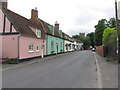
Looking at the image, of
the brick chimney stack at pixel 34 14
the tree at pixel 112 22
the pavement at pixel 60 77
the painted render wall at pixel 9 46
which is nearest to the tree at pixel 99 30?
the tree at pixel 112 22

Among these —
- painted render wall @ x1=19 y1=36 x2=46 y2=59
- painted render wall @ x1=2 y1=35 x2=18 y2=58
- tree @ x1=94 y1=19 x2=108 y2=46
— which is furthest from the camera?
tree @ x1=94 y1=19 x2=108 y2=46

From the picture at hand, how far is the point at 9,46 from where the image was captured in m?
29.6

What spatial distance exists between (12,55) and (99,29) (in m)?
57.2

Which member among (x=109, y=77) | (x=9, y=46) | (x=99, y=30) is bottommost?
(x=109, y=77)

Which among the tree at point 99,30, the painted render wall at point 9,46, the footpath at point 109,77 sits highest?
the tree at point 99,30

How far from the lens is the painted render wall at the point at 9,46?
1149 inches

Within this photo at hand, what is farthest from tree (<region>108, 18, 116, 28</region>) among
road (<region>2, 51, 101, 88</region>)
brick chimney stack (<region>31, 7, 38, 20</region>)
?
road (<region>2, 51, 101, 88</region>)

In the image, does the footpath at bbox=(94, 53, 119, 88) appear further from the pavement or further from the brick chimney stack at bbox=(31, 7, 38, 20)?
the brick chimney stack at bbox=(31, 7, 38, 20)

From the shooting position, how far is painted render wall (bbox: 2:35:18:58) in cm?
2919

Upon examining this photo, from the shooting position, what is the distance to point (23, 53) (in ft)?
99.8

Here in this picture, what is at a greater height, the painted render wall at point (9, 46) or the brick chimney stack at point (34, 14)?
the brick chimney stack at point (34, 14)

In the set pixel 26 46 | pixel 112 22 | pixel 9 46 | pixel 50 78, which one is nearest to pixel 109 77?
pixel 50 78

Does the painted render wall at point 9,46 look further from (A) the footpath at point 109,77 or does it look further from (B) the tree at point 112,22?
(B) the tree at point 112,22

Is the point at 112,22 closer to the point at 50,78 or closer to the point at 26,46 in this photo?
the point at 26,46
